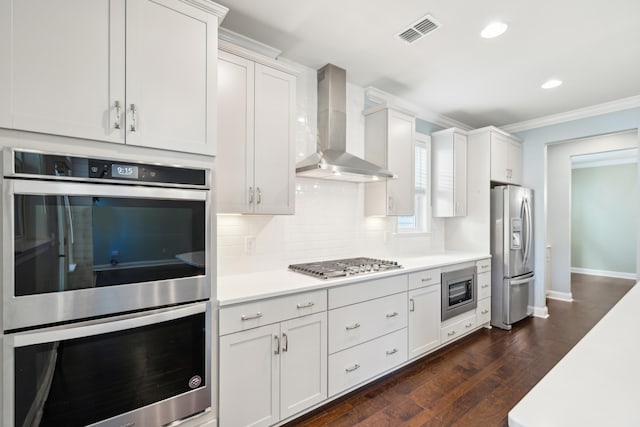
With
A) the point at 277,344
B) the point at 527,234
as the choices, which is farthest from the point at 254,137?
the point at 527,234

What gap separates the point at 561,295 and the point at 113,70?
6858 millimetres

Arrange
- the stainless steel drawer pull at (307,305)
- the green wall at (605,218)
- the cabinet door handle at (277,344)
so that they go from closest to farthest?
the cabinet door handle at (277,344) < the stainless steel drawer pull at (307,305) < the green wall at (605,218)

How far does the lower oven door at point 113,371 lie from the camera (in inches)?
48.3

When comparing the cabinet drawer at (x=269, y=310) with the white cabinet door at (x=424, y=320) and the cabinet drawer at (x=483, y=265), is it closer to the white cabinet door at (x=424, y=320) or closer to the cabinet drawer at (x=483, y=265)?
the white cabinet door at (x=424, y=320)

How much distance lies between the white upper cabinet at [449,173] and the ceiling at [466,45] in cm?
56

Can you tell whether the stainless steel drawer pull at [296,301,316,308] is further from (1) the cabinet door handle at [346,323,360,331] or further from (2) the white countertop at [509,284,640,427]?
(2) the white countertop at [509,284,640,427]

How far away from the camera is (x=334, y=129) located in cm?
289

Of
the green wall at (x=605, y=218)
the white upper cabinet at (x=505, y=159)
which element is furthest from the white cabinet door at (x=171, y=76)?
the green wall at (x=605, y=218)

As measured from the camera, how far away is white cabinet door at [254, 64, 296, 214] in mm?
2203

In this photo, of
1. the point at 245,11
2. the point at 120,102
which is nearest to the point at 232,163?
the point at 120,102

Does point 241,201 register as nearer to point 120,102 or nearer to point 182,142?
point 182,142

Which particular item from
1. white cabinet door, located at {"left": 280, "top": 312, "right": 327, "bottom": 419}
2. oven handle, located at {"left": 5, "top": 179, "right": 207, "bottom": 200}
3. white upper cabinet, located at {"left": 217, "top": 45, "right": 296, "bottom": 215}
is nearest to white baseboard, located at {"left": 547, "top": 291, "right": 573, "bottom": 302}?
white cabinet door, located at {"left": 280, "top": 312, "right": 327, "bottom": 419}

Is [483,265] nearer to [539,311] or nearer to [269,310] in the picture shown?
[539,311]

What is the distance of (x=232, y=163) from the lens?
208 centimetres
